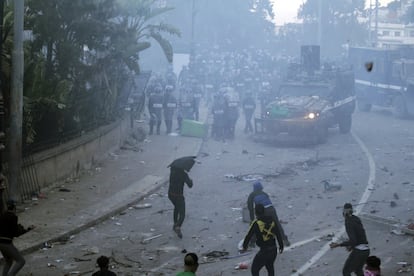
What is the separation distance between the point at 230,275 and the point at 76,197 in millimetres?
6578

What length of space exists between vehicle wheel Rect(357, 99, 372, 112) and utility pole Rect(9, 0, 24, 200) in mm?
26371

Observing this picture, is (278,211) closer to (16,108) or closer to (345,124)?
(16,108)

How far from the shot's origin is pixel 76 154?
19.3m

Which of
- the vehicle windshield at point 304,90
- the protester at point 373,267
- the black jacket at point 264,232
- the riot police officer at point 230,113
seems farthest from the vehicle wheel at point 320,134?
the protester at point 373,267

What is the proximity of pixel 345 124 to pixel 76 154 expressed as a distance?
1305 centimetres

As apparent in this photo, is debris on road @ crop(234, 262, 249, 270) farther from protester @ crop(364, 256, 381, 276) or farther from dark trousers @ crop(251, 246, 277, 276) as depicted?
protester @ crop(364, 256, 381, 276)

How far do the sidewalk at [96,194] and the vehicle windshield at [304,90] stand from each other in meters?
4.88

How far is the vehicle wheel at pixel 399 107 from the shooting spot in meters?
34.2

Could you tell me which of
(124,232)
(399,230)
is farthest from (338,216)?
(124,232)

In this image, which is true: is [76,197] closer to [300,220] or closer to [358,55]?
[300,220]

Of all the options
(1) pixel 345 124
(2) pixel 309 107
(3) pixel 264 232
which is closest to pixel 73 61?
(2) pixel 309 107

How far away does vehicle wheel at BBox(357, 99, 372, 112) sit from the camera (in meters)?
38.7

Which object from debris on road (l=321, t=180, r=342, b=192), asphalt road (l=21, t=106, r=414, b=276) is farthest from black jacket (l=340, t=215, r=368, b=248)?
debris on road (l=321, t=180, r=342, b=192)

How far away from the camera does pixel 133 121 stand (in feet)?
94.7
